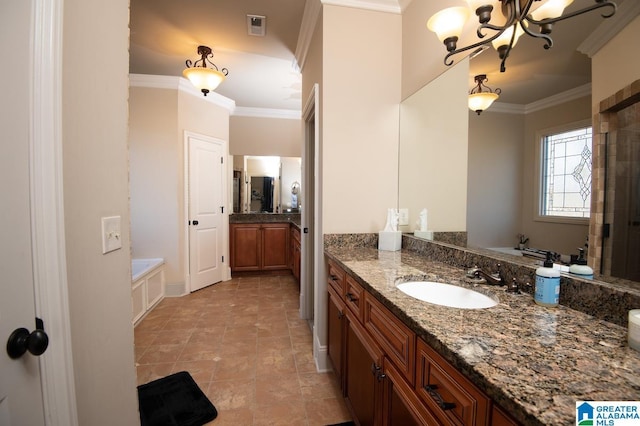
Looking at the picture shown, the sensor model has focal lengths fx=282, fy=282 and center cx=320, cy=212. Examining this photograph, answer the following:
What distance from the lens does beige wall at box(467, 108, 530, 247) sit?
125 centimetres

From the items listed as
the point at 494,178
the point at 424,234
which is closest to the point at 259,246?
the point at 424,234

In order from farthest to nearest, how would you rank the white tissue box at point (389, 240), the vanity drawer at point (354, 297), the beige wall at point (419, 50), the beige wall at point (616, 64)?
1. the white tissue box at point (389, 240)
2. the beige wall at point (419, 50)
3. the vanity drawer at point (354, 297)
4. the beige wall at point (616, 64)

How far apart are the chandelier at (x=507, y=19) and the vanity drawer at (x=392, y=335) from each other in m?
1.20

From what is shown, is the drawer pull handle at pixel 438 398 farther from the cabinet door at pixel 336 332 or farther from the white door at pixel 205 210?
the white door at pixel 205 210

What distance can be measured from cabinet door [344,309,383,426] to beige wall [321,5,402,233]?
0.82 metres

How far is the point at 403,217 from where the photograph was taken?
211cm

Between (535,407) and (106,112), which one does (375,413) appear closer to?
(535,407)

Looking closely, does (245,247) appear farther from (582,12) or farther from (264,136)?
(582,12)

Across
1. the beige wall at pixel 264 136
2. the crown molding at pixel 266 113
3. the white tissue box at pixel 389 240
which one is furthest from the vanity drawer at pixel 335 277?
the crown molding at pixel 266 113

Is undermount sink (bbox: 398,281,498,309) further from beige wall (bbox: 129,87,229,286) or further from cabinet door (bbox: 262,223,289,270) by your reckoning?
cabinet door (bbox: 262,223,289,270)

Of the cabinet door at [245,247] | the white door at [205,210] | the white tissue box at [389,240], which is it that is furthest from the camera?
the cabinet door at [245,247]

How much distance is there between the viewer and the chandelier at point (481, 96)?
138 centimetres

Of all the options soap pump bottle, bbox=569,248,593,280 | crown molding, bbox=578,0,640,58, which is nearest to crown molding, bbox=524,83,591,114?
crown molding, bbox=578,0,640,58

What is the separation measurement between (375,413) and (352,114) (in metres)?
1.79
